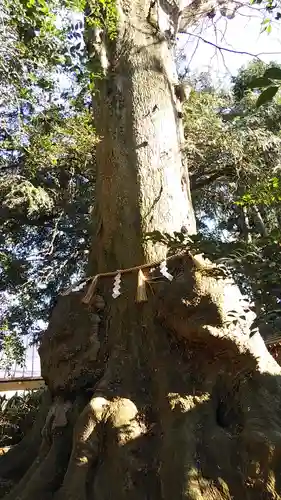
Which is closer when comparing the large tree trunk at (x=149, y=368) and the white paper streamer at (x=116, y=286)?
the large tree trunk at (x=149, y=368)

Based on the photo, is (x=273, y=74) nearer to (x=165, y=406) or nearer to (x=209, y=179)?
(x=165, y=406)

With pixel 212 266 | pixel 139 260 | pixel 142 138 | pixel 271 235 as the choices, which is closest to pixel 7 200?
pixel 142 138

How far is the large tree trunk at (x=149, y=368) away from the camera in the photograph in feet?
7.87

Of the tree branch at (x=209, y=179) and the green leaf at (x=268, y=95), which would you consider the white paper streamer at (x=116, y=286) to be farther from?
the tree branch at (x=209, y=179)

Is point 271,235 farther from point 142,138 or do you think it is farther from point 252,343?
point 142,138

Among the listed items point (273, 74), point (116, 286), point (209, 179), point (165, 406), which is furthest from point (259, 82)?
point (209, 179)

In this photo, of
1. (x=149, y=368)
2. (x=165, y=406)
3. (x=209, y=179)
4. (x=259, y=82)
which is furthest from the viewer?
(x=209, y=179)

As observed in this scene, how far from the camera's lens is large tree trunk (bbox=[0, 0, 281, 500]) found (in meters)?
2.40

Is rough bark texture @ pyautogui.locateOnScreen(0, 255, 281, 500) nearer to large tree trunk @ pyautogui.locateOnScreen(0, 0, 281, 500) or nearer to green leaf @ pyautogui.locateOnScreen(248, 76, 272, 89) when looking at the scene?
large tree trunk @ pyautogui.locateOnScreen(0, 0, 281, 500)

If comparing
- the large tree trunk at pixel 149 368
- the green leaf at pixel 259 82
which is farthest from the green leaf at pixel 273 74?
the large tree trunk at pixel 149 368

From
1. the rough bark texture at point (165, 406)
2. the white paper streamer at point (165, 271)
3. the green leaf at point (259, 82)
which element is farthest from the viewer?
the white paper streamer at point (165, 271)

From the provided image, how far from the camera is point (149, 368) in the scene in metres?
2.92

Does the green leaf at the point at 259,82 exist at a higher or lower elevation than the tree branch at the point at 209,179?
lower

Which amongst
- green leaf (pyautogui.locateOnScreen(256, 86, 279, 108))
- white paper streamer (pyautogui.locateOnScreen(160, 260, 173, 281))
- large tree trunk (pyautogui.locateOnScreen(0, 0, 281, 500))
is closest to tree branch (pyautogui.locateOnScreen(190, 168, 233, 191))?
large tree trunk (pyautogui.locateOnScreen(0, 0, 281, 500))
